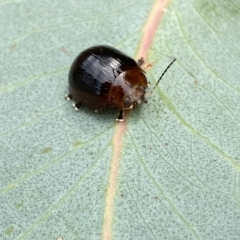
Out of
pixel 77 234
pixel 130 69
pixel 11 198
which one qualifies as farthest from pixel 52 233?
pixel 130 69

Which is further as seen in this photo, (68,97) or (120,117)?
(68,97)

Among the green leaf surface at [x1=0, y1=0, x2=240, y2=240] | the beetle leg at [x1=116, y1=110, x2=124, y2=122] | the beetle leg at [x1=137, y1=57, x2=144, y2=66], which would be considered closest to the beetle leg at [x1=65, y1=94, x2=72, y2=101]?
the green leaf surface at [x1=0, y1=0, x2=240, y2=240]

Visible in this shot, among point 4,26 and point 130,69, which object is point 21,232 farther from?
point 4,26

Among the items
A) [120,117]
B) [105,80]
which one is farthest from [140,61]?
[120,117]

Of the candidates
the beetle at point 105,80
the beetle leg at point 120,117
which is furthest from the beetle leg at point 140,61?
the beetle leg at point 120,117

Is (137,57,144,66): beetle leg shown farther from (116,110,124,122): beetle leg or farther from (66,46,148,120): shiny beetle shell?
(116,110,124,122): beetle leg

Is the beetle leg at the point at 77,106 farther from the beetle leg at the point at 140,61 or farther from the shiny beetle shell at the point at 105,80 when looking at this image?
the beetle leg at the point at 140,61

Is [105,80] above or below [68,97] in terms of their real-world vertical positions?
above

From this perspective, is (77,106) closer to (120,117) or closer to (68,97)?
(68,97)

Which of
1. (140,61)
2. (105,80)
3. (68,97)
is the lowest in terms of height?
(68,97)
